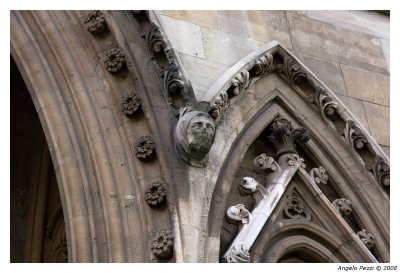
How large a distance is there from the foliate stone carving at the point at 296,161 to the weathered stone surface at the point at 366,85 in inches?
39.7

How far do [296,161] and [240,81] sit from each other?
2.41 ft

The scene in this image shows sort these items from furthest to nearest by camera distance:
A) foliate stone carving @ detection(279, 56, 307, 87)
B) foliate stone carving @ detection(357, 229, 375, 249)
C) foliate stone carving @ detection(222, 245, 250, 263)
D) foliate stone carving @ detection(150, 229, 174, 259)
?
foliate stone carving @ detection(279, 56, 307, 87)
foliate stone carving @ detection(357, 229, 375, 249)
foliate stone carving @ detection(222, 245, 250, 263)
foliate stone carving @ detection(150, 229, 174, 259)

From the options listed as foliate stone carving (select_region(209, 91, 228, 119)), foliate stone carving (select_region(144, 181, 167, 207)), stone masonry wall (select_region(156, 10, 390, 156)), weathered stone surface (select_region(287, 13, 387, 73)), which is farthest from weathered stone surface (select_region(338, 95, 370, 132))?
foliate stone carving (select_region(144, 181, 167, 207))

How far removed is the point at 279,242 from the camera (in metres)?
8.77

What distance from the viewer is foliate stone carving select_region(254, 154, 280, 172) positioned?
901 centimetres

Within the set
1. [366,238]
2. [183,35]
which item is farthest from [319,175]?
[183,35]

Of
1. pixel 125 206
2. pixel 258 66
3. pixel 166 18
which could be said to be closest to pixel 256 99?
pixel 258 66

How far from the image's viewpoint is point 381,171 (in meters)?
9.29

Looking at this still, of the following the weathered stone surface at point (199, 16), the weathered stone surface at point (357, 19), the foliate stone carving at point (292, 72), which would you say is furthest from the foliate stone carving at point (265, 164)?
the weathered stone surface at point (357, 19)

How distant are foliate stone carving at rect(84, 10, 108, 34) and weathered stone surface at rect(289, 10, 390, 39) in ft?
6.26

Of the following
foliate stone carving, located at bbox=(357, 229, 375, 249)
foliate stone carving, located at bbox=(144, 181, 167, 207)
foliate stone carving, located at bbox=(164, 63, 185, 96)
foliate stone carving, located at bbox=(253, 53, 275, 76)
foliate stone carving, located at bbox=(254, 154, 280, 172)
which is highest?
foliate stone carving, located at bbox=(253, 53, 275, 76)

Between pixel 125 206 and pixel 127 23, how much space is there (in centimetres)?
155

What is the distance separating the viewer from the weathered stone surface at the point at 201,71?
351 inches

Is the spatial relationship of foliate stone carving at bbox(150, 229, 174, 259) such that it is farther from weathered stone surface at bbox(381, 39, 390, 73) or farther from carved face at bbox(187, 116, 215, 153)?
weathered stone surface at bbox(381, 39, 390, 73)
